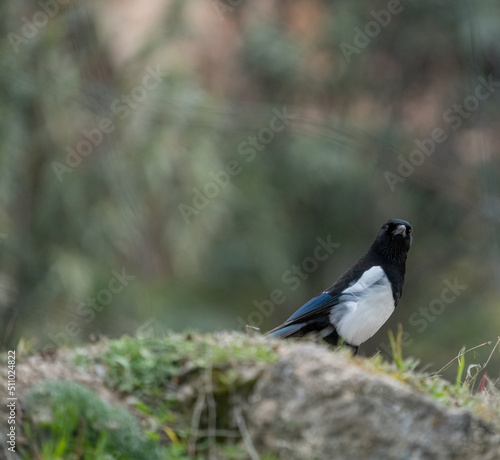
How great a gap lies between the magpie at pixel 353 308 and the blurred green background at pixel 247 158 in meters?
6.58

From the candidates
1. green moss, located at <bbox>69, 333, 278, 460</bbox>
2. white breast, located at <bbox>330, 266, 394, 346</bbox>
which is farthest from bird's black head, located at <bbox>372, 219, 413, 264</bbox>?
green moss, located at <bbox>69, 333, 278, 460</bbox>

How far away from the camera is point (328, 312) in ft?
21.8

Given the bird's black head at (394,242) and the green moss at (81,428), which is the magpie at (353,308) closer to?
the bird's black head at (394,242)

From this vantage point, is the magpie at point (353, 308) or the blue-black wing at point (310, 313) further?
the magpie at point (353, 308)

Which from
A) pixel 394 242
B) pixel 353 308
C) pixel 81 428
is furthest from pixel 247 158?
pixel 81 428

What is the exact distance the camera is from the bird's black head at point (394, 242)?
7.06 metres

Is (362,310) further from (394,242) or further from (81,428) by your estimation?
(81,428)

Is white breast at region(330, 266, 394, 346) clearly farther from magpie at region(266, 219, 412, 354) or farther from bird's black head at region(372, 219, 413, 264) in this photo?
bird's black head at region(372, 219, 413, 264)

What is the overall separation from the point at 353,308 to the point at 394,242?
695 millimetres

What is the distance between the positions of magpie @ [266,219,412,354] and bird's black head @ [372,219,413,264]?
6 cm

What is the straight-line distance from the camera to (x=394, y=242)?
23.3ft

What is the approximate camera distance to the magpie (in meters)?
6.55

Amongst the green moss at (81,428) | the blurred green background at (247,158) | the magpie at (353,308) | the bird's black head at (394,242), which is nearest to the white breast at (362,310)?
the magpie at (353,308)

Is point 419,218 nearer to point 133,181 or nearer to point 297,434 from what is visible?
point 133,181
